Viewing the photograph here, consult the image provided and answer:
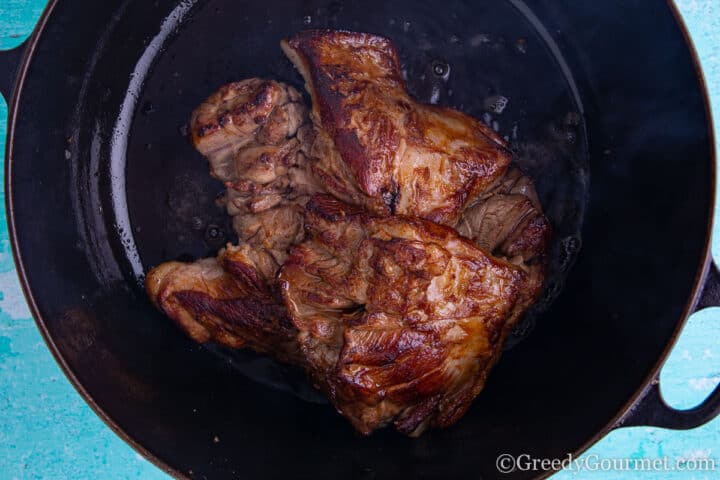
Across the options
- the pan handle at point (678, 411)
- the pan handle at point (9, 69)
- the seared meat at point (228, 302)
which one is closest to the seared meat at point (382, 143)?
the seared meat at point (228, 302)

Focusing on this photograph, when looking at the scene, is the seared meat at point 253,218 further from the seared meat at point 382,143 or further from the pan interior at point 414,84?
the pan interior at point 414,84

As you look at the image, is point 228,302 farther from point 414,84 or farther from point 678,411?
point 678,411

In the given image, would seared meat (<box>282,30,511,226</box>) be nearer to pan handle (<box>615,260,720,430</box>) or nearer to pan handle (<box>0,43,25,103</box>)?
pan handle (<box>615,260,720,430</box>)

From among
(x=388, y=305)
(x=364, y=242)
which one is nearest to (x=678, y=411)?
(x=388, y=305)

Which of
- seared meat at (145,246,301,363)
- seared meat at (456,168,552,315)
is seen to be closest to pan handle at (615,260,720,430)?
seared meat at (456,168,552,315)

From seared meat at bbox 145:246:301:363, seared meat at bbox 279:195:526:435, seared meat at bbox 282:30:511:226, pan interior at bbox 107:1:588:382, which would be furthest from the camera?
pan interior at bbox 107:1:588:382

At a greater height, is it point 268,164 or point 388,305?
point 268,164
